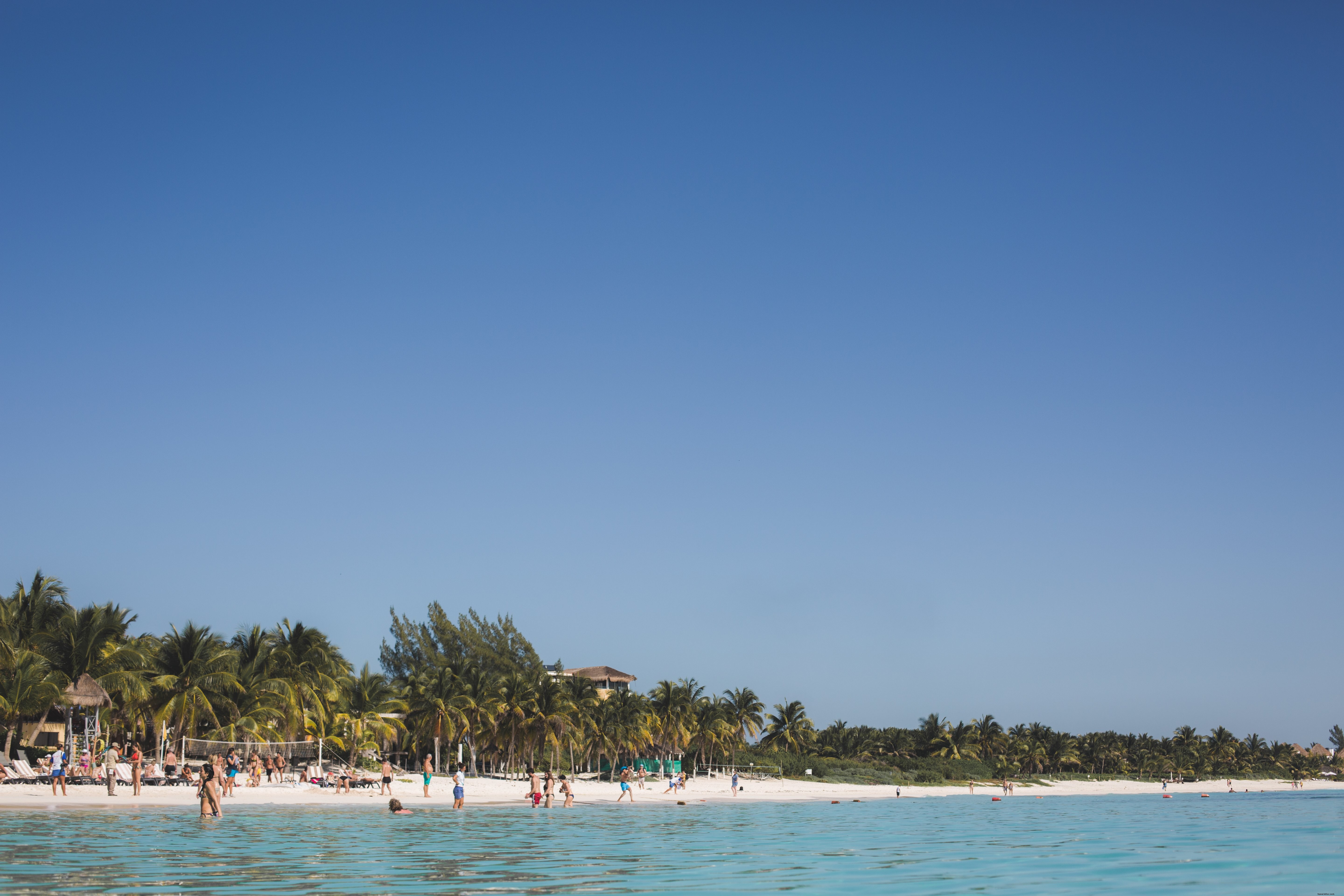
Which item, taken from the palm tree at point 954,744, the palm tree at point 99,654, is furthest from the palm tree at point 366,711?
the palm tree at point 954,744

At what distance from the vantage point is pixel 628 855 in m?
23.0

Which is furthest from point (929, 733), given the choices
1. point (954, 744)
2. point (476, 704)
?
point (476, 704)

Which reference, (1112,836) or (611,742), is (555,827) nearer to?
(1112,836)

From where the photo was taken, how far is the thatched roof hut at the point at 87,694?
43.9 meters

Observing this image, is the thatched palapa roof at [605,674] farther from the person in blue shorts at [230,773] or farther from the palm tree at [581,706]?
the person in blue shorts at [230,773]

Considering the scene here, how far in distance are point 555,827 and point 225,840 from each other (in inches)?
453

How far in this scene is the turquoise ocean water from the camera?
16.4 meters

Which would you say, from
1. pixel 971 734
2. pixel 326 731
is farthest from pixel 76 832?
pixel 971 734

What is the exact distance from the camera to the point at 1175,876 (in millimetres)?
20078

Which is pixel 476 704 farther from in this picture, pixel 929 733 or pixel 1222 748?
pixel 1222 748

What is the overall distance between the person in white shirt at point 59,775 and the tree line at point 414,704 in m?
3.55

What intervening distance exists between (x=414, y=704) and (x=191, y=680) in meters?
18.3

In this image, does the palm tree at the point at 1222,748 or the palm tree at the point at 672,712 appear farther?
the palm tree at the point at 1222,748

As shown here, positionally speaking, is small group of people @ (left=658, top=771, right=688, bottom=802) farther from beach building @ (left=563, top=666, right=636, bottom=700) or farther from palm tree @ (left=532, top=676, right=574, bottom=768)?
beach building @ (left=563, top=666, right=636, bottom=700)
